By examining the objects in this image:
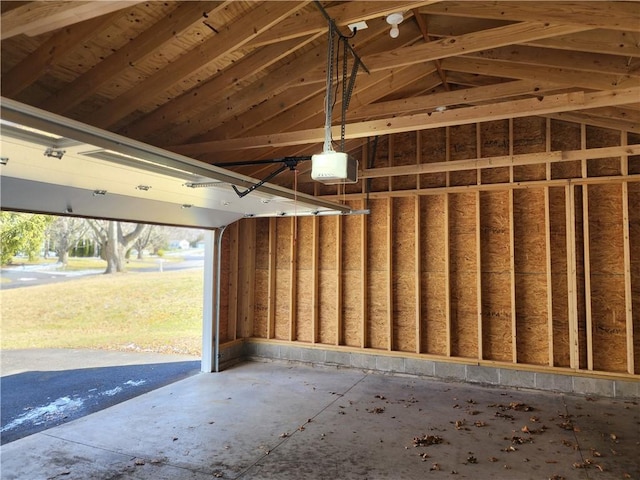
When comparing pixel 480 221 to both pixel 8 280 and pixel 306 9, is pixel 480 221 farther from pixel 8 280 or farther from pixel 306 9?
pixel 8 280

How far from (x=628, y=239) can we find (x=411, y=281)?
300 cm

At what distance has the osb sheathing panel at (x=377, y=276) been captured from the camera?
670 centimetres

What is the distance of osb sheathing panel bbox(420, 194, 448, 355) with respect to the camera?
6312mm

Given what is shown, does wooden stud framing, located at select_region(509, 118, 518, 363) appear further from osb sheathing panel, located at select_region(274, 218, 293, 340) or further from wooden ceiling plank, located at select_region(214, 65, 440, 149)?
osb sheathing panel, located at select_region(274, 218, 293, 340)

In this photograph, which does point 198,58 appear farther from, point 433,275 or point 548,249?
point 548,249

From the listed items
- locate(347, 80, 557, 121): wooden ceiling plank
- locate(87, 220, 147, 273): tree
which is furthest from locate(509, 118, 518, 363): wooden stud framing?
locate(87, 220, 147, 273): tree

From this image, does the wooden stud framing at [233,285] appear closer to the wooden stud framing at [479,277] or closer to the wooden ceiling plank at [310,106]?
the wooden ceiling plank at [310,106]

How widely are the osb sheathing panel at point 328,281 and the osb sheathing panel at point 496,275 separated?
245 centimetres

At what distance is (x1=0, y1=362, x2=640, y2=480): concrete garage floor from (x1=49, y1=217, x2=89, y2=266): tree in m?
12.2

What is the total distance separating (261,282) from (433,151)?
3961mm

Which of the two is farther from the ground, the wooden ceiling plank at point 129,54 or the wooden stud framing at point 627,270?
the wooden ceiling plank at point 129,54

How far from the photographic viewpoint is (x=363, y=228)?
6852 mm

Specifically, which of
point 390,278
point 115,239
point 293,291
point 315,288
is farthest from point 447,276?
point 115,239

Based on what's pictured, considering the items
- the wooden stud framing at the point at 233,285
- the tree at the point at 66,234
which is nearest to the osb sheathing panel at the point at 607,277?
the wooden stud framing at the point at 233,285
